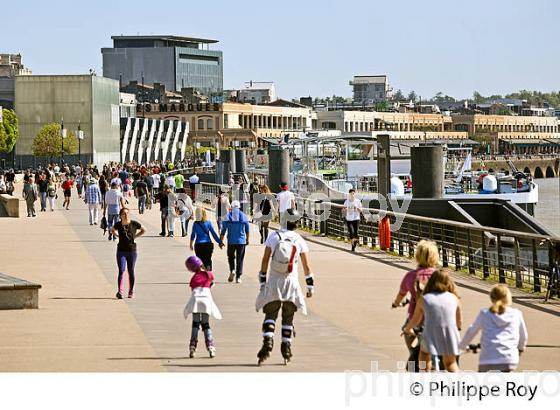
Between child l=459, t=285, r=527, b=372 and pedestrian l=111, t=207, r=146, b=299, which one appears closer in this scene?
child l=459, t=285, r=527, b=372

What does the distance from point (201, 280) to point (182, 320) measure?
3.54m

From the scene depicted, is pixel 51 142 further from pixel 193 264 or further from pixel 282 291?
pixel 282 291

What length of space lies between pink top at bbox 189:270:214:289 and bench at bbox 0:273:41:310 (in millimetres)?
5208

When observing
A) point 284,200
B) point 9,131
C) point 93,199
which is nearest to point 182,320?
point 284,200

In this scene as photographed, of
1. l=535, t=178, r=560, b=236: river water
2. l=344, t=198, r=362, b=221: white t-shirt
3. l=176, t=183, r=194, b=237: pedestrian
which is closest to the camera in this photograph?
l=344, t=198, r=362, b=221: white t-shirt

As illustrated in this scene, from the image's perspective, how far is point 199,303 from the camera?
14.4 meters

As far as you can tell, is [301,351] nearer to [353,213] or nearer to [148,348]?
[148,348]

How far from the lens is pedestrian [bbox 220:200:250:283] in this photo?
21.9 m

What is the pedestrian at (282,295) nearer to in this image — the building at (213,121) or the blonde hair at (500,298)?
the blonde hair at (500,298)

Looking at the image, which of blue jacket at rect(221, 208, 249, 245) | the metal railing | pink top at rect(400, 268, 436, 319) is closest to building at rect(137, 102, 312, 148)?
the metal railing

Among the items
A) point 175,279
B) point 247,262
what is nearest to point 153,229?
point 247,262

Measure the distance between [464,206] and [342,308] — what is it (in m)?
38.1

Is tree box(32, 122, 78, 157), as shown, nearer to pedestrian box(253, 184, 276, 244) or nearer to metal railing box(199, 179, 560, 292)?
metal railing box(199, 179, 560, 292)

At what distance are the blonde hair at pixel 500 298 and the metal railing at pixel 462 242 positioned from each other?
9906 millimetres
